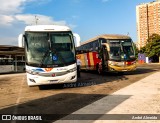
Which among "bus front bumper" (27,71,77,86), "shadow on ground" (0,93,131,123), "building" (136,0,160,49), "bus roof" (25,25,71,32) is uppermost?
"building" (136,0,160,49)

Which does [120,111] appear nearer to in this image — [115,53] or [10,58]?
[115,53]

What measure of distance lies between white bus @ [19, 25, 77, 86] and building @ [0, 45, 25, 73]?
81.4 feet

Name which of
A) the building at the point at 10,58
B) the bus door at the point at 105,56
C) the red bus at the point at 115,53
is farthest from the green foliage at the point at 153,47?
the bus door at the point at 105,56

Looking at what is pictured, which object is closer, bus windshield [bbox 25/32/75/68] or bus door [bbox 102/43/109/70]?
bus windshield [bbox 25/32/75/68]

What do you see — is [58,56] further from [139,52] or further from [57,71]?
[139,52]

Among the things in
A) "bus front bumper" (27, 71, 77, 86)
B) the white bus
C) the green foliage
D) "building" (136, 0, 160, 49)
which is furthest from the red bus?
"building" (136, 0, 160, 49)

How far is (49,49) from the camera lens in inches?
600

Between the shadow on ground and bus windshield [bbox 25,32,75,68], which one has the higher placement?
bus windshield [bbox 25,32,75,68]

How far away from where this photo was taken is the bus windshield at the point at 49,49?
1498cm

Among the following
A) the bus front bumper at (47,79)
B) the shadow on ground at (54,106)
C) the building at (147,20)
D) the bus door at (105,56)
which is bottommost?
the shadow on ground at (54,106)

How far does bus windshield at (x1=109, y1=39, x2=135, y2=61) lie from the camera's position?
23562mm

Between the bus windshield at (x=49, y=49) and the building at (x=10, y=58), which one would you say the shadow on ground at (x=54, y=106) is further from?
the building at (x=10, y=58)

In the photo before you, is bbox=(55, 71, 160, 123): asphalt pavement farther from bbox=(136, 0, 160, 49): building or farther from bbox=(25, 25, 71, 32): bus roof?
bbox=(136, 0, 160, 49): building

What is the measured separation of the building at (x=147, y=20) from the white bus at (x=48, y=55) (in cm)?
8719
